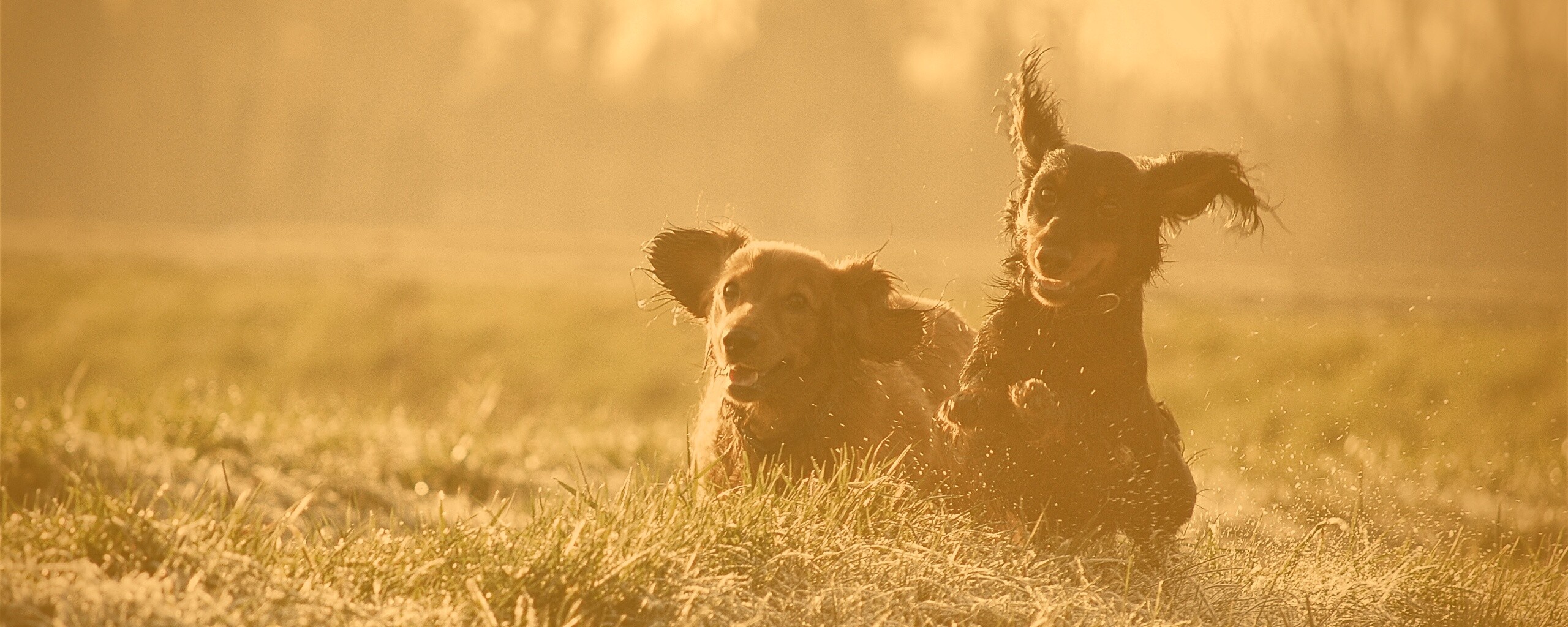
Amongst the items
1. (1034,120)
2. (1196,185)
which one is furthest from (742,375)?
(1196,185)

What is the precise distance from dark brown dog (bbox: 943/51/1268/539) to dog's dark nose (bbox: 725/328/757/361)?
802mm

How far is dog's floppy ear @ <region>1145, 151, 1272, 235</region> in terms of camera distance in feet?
13.6

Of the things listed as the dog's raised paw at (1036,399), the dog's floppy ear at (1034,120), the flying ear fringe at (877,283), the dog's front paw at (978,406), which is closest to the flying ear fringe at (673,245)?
the flying ear fringe at (877,283)

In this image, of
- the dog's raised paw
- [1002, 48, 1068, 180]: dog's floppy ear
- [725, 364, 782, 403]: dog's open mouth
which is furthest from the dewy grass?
[1002, 48, 1068, 180]: dog's floppy ear

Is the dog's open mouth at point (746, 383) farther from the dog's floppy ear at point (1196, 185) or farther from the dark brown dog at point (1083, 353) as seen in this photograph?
the dog's floppy ear at point (1196, 185)

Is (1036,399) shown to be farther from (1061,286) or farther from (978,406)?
(1061,286)

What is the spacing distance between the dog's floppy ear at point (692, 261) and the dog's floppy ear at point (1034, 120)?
1529 millimetres

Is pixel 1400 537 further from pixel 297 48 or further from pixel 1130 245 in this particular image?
pixel 297 48

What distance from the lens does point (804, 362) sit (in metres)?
5.00

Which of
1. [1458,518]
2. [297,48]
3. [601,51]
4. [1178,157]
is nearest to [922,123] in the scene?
[1458,518]

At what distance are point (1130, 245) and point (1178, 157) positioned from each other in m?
0.42

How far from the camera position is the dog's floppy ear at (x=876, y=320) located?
519cm

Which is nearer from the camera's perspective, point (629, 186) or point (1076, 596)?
point (1076, 596)

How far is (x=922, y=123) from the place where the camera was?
577 inches
